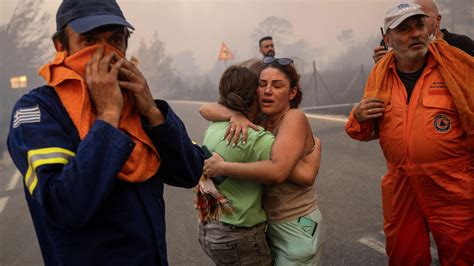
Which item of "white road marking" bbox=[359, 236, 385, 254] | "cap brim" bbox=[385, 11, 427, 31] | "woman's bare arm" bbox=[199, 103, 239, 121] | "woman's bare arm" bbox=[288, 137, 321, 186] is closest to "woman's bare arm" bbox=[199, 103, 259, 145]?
"woman's bare arm" bbox=[199, 103, 239, 121]

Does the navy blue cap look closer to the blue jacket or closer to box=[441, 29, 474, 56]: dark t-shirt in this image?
the blue jacket

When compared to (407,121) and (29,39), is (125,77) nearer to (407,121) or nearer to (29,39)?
(407,121)

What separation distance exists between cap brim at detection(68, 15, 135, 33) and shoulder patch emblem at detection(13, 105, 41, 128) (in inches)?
10.1

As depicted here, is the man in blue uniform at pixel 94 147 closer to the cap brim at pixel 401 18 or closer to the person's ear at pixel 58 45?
the person's ear at pixel 58 45

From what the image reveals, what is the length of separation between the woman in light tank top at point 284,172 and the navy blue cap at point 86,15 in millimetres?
774

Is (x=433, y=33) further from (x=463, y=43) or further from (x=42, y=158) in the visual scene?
(x=42, y=158)

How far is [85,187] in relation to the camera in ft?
3.42

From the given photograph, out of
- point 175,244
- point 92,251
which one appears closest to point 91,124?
point 92,251

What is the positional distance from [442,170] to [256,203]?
97cm

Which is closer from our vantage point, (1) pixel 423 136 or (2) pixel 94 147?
(2) pixel 94 147

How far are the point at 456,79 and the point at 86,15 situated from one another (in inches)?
68.6

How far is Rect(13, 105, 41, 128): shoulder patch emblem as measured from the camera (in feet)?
3.68

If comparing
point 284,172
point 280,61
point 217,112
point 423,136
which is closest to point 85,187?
point 284,172

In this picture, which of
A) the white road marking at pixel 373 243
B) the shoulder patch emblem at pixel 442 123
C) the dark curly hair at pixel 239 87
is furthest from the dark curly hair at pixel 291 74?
the white road marking at pixel 373 243
